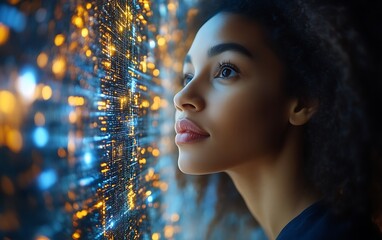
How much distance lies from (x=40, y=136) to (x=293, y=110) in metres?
0.54

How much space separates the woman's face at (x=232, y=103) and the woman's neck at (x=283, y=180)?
0.04m

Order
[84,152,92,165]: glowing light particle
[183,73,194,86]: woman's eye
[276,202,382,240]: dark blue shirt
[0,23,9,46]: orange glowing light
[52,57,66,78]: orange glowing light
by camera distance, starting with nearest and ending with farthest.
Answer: [0,23,9,46]: orange glowing light
[52,57,66,78]: orange glowing light
[84,152,92,165]: glowing light particle
[276,202,382,240]: dark blue shirt
[183,73,194,86]: woman's eye

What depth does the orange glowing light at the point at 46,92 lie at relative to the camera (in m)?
0.50

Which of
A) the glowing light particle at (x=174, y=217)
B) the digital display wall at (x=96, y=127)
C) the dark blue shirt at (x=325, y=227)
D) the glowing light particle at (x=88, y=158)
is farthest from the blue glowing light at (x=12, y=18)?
the glowing light particle at (x=174, y=217)

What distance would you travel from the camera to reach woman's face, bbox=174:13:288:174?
0.80 m

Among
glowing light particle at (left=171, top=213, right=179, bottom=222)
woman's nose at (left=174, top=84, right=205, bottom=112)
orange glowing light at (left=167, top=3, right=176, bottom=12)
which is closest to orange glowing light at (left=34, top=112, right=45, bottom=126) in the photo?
woman's nose at (left=174, top=84, right=205, bottom=112)

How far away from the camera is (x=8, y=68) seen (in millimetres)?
434

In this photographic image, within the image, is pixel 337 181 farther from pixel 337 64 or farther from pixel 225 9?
pixel 225 9

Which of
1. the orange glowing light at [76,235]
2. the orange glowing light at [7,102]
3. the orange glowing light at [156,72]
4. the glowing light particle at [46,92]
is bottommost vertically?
the orange glowing light at [76,235]

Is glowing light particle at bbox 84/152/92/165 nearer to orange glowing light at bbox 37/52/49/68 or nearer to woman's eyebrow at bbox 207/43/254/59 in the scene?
orange glowing light at bbox 37/52/49/68

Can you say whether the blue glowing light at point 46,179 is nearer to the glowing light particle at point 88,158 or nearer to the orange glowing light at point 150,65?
the glowing light particle at point 88,158

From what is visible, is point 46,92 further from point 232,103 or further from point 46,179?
point 232,103

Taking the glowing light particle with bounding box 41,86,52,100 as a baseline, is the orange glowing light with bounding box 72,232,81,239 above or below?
below

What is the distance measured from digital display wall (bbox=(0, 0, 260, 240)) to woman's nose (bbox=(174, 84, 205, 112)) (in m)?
0.12
